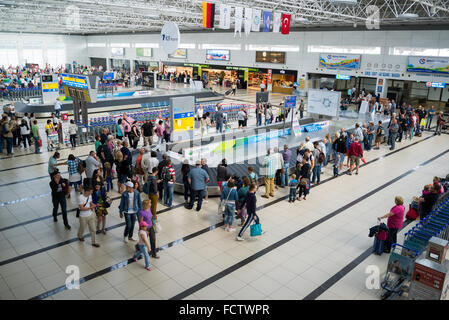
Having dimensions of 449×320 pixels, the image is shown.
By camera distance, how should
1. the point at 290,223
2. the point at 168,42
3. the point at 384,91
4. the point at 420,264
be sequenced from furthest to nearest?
the point at 384,91 < the point at 168,42 < the point at 290,223 < the point at 420,264

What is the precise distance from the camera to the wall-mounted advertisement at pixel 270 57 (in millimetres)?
36741

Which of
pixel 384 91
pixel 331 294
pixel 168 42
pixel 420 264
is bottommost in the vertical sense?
pixel 331 294

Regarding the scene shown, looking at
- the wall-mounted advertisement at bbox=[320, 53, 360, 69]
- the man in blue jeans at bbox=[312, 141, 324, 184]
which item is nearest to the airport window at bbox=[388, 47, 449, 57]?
the wall-mounted advertisement at bbox=[320, 53, 360, 69]

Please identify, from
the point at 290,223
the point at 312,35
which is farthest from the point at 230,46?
the point at 290,223

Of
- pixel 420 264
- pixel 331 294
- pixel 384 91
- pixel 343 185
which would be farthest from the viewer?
pixel 384 91

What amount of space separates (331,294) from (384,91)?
1090 inches

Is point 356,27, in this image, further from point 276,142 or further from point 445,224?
point 445,224

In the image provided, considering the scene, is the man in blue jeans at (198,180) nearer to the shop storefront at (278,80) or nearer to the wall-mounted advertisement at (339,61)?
the wall-mounted advertisement at (339,61)

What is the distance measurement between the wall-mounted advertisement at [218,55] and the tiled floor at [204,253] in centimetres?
3377

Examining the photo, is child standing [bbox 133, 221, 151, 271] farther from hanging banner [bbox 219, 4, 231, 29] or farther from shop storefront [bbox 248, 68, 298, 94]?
shop storefront [bbox 248, 68, 298, 94]

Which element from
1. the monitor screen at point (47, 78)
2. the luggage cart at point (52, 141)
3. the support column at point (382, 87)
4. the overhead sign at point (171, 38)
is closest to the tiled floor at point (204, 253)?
the luggage cart at point (52, 141)

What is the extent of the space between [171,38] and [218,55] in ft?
101

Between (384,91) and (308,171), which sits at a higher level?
(384,91)

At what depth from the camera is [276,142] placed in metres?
14.8
